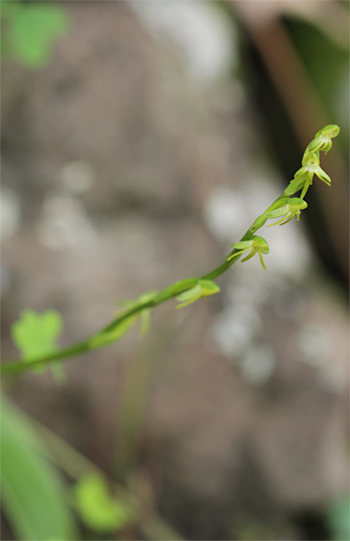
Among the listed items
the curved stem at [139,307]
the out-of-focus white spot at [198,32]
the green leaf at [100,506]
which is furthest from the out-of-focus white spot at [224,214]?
the curved stem at [139,307]

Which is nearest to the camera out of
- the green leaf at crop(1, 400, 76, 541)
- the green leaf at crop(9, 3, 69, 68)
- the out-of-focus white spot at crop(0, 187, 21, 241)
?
the green leaf at crop(1, 400, 76, 541)

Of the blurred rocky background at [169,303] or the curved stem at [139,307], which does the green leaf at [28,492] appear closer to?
the blurred rocky background at [169,303]

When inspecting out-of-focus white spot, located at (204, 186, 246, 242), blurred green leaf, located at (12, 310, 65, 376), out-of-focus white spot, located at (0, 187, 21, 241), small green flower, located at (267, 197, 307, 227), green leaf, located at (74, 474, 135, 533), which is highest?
out-of-focus white spot, located at (0, 187, 21, 241)

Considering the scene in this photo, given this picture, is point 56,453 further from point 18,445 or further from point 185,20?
point 185,20


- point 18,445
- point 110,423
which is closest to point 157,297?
point 18,445

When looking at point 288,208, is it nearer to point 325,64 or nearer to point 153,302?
point 153,302

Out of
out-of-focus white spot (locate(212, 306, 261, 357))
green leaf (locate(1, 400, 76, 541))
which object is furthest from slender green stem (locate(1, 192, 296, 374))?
out-of-focus white spot (locate(212, 306, 261, 357))

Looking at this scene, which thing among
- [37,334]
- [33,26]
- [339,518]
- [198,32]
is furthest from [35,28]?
[339,518]

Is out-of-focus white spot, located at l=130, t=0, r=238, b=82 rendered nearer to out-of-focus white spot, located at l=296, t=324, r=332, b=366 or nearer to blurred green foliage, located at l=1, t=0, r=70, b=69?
blurred green foliage, located at l=1, t=0, r=70, b=69
